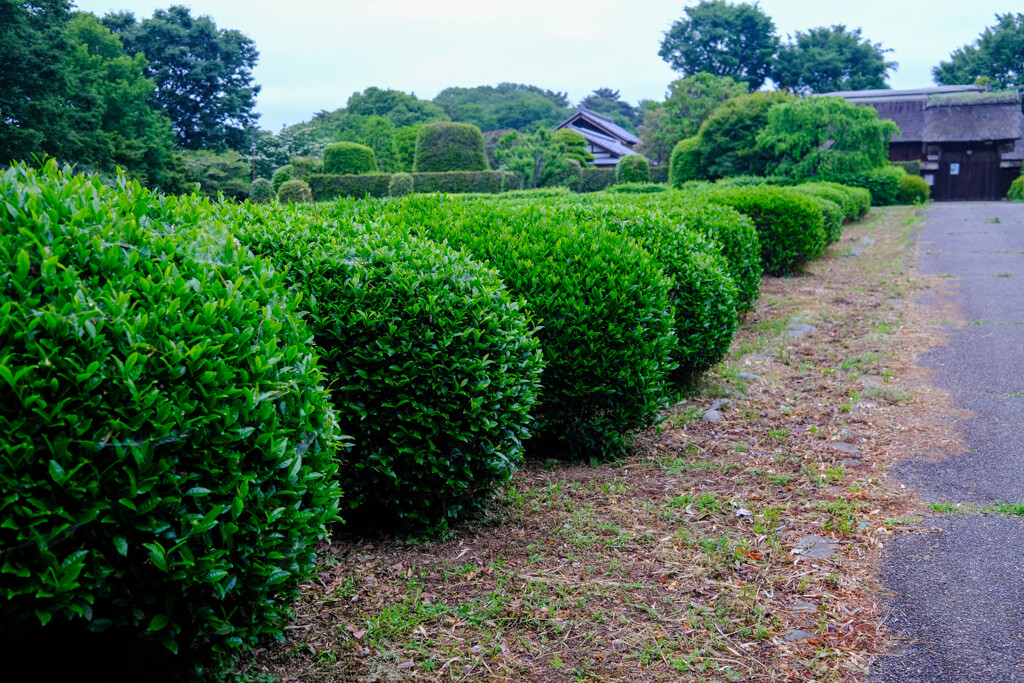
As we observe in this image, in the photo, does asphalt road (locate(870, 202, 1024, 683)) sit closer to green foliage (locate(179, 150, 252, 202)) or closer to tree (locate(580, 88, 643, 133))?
green foliage (locate(179, 150, 252, 202))

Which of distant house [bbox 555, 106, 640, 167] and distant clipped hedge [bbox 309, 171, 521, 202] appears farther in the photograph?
distant house [bbox 555, 106, 640, 167]

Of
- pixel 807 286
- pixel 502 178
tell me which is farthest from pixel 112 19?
pixel 807 286

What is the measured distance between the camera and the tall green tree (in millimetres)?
25359

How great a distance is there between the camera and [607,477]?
4.90 meters

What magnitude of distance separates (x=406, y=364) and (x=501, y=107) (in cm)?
7330

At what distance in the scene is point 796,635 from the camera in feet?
10.4

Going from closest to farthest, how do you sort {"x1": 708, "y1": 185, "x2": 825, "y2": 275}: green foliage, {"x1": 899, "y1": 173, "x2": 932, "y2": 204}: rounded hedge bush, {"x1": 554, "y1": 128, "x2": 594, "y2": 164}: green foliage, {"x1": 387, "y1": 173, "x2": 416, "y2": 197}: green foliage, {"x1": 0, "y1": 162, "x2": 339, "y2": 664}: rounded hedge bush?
{"x1": 0, "y1": 162, "x2": 339, "y2": 664}: rounded hedge bush → {"x1": 708, "y1": 185, "x2": 825, "y2": 275}: green foliage → {"x1": 387, "y1": 173, "x2": 416, "y2": 197}: green foliage → {"x1": 899, "y1": 173, "x2": 932, "y2": 204}: rounded hedge bush → {"x1": 554, "y1": 128, "x2": 594, "y2": 164}: green foliage

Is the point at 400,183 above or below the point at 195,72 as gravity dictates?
below

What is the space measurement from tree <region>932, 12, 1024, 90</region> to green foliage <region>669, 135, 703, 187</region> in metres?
31.9

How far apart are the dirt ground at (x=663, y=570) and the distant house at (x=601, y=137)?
1809 inches

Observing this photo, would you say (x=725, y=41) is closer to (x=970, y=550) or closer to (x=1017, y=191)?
(x=1017, y=191)

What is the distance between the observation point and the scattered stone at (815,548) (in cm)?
383

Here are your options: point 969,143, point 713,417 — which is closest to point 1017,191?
point 969,143

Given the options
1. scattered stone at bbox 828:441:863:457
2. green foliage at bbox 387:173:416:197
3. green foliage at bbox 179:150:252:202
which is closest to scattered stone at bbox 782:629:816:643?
scattered stone at bbox 828:441:863:457
